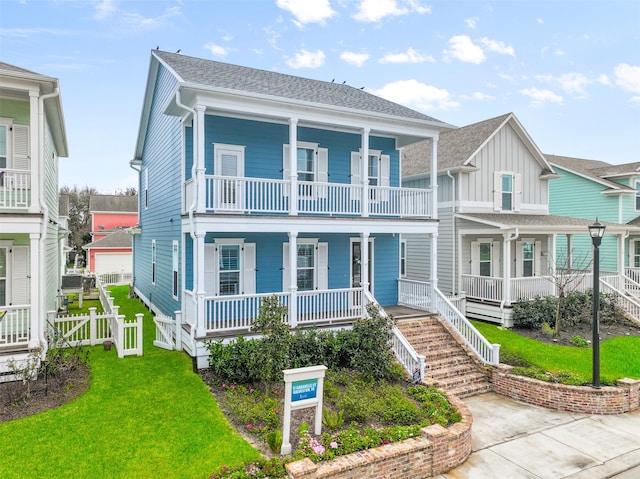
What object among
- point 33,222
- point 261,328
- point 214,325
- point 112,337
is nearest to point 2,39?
point 33,222

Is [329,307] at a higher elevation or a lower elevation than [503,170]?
lower

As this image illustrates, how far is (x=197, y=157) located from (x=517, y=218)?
13507 mm

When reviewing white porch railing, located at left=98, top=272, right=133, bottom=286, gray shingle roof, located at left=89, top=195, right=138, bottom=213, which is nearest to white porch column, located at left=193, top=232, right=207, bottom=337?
white porch railing, located at left=98, top=272, right=133, bottom=286

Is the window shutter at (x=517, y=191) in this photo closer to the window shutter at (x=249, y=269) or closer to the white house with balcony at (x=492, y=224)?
Result: the white house with balcony at (x=492, y=224)

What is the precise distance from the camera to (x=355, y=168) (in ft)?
46.2

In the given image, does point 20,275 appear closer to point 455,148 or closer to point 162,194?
point 162,194

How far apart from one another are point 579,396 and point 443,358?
320 centimetres

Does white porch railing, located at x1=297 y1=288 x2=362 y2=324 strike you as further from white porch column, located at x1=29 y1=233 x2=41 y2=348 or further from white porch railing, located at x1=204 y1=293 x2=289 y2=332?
white porch column, located at x1=29 y1=233 x2=41 y2=348

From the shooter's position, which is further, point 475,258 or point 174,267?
point 475,258

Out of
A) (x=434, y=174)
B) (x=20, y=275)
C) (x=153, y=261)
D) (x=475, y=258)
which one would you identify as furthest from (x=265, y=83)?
(x=475, y=258)

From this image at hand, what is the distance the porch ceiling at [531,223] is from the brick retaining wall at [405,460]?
949 cm

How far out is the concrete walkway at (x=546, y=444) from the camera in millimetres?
6902

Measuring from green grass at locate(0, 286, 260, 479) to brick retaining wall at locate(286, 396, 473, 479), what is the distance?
1018 millimetres

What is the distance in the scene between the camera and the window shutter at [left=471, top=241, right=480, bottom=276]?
56.4 feet
